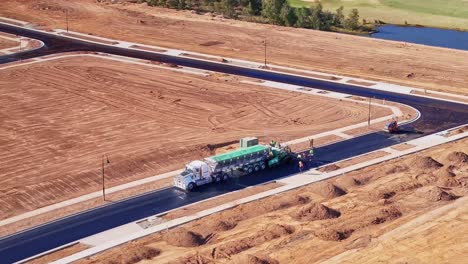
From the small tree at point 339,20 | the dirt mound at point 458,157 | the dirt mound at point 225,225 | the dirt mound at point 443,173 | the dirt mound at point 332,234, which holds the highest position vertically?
the small tree at point 339,20

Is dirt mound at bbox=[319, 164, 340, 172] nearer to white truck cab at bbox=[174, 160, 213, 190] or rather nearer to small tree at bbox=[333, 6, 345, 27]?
white truck cab at bbox=[174, 160, 213, 190]

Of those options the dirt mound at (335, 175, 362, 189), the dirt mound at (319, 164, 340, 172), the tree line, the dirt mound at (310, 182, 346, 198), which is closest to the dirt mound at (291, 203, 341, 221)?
the dirt mound at (310, 182, 346, 198)

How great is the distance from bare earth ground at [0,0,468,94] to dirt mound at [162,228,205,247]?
125 ft

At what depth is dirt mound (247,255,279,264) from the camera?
1259 inches

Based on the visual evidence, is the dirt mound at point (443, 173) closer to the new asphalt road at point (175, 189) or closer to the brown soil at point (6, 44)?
the new asphalt road at point (175, 189)

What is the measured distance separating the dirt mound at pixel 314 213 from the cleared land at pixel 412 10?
69.7 metres

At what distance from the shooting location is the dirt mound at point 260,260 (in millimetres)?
31984

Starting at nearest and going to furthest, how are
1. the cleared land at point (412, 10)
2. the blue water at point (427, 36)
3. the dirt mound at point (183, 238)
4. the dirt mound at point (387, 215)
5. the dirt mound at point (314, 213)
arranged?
the dirt mound at point (183, 238) → the dirt mound at point (387, 215) → the dirt mound at point (314, 213) → the blue water at point (427, 36) → the cleared land at point (412, 10)

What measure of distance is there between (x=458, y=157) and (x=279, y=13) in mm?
53903

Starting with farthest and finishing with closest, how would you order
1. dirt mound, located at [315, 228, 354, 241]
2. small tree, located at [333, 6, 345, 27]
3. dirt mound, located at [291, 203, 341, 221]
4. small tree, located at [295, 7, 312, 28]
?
small tree, located at [333, 6, 345, 27] → small tree, located at [295, 7, 312, 28] → dirt mound, located at [291, 203, 341, 221] → dirt mound, located at [315, 228, 354, 241]

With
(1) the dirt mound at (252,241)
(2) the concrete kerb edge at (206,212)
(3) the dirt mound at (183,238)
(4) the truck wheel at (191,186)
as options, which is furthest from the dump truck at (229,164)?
(1) the dirt mound at (252,241)

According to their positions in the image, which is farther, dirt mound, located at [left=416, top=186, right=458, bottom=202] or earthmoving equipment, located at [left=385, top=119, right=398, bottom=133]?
earthmoving equipment, located at [left=385, top=119, right=398, bottom=133]

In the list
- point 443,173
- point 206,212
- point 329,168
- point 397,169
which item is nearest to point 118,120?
point 329,168

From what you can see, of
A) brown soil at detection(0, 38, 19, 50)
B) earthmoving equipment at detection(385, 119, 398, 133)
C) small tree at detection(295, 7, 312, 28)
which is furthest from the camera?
small tree at detection(295, 7, 312, 28)
